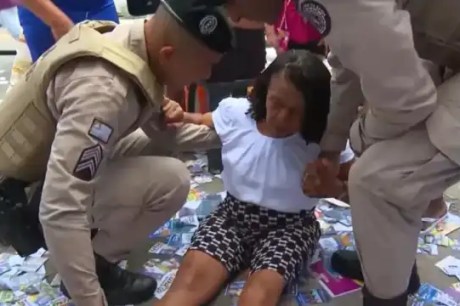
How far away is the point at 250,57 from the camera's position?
2.13 m

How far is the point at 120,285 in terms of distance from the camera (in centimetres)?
156

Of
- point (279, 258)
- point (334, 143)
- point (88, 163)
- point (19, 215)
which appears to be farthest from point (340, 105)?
point (19, 215)

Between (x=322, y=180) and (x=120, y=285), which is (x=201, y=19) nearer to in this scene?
(x=322, y=180)

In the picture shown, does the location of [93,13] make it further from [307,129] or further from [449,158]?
[449,158]

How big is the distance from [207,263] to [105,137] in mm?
434

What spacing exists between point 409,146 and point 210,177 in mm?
880

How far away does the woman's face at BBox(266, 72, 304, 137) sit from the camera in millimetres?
1618

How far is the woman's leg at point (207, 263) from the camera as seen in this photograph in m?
1.51

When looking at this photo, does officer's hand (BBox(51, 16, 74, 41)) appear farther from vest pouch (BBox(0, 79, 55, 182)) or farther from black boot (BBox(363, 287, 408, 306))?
black boot (BBox(363, 287, 408, 306))

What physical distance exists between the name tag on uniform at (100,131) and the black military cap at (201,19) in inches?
9.2

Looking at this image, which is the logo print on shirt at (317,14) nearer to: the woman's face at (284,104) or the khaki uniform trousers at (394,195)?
the khaki uniform trousers at (394,195)

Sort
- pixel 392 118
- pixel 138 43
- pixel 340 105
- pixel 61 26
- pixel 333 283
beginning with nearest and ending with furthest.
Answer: pixel 392 118, pixel 138 43, pixel 340 105, pixel 333 283, pixel 61 26

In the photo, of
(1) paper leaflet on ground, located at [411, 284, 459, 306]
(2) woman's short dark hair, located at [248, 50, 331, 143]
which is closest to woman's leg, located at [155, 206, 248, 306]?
(2) woman's short dark hair, located at [248, 50, 331, 143]

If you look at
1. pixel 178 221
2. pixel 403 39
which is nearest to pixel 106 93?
pixel 403 39
